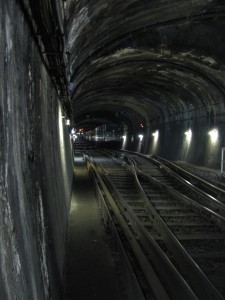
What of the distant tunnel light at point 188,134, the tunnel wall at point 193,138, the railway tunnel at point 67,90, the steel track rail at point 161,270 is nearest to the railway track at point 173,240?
the steel track rail at point 161,270

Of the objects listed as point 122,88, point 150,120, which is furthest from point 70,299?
point 150,120

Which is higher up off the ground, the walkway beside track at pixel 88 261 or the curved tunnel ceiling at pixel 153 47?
the curved tunnel ceiling at pixel 153 47

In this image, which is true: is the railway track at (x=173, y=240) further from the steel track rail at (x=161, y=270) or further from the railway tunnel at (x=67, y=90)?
the railway tunnel at (x=67, y=90)

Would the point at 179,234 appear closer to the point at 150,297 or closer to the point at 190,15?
the point at 150,297

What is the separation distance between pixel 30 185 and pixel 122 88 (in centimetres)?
2191

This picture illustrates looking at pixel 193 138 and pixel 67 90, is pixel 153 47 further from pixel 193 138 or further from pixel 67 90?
pixel 193 138

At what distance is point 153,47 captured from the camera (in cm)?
1409

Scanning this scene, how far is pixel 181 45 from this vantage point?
1389 centimetres

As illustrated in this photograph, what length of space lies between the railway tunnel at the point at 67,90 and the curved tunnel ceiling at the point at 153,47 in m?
0.05

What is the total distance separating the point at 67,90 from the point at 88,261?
14.8 ft

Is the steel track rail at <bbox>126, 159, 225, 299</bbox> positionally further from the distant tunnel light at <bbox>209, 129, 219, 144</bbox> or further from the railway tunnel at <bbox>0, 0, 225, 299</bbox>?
the distant tunnel light at <bbox>209, 129, 219, 144</bbox>

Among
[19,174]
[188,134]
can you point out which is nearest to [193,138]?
[188,134]

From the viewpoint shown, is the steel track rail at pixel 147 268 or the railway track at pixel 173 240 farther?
the railway track at pixel 173 240

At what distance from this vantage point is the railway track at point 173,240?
5328 mm
